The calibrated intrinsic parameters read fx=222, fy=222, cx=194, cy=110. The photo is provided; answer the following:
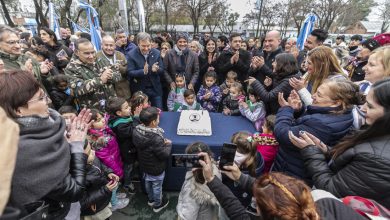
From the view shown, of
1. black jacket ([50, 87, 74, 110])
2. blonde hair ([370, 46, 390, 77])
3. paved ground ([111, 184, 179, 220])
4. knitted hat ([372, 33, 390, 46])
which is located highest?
knitted hat ([372, 33, 390, 46])

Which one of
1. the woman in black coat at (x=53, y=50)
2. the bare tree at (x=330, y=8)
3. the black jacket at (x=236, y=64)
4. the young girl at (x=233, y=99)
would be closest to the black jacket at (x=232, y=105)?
the young girl at (x=233, y=99)

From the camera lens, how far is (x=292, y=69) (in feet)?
8.45

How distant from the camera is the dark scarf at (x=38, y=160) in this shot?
1.13m

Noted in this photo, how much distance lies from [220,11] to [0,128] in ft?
118

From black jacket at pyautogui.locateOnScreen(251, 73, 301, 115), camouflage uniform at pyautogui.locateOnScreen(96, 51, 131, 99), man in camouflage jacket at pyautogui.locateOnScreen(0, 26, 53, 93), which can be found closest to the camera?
black jacket at pyautogui.locateOnScreen(251, 73, 301, 115)

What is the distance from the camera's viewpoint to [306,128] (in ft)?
5.82

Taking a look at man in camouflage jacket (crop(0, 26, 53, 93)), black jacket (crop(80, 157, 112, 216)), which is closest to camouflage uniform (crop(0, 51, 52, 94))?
man in camouflage jacket (crop(0, 26, 53, 93))

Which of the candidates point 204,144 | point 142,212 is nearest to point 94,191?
point 142,212

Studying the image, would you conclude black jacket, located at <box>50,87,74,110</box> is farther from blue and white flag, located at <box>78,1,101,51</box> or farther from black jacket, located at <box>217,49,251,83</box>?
black jacket, located at <box>217,49,251,83</box>

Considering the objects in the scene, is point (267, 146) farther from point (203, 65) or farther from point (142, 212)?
point (203, 65)

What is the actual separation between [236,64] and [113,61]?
235cm

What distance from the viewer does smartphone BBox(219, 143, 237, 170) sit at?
1547 millimetres

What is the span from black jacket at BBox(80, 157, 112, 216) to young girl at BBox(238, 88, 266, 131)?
1.98 m

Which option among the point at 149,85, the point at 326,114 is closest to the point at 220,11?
the point at 149,85
